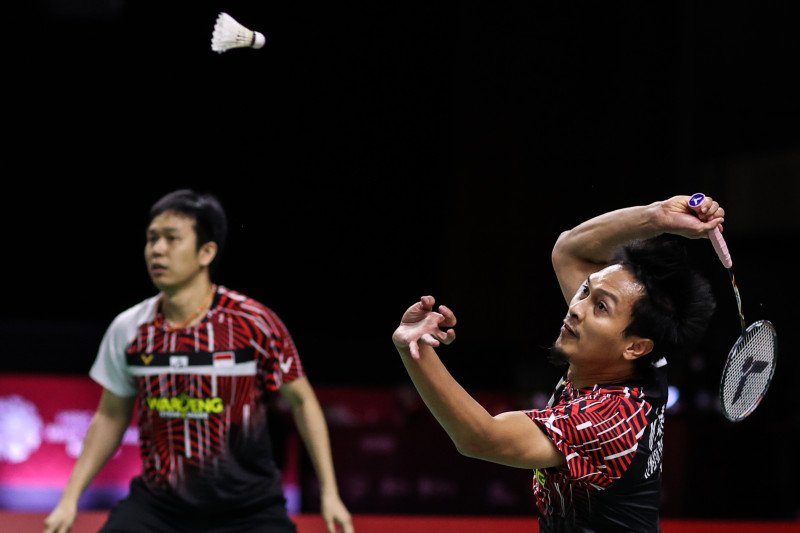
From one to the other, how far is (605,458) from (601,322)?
256 millimetres

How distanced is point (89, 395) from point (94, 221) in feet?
5.64

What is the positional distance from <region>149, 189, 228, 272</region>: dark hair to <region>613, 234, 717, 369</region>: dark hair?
164 cm

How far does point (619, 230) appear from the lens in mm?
2289

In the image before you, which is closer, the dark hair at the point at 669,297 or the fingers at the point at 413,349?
the fingers at the point at 413,349

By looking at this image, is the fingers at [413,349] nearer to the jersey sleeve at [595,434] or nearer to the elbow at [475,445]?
the elbow at [475,445]

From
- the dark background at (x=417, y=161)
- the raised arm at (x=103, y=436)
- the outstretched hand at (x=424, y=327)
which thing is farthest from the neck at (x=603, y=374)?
the dark background at (x=417, y=161)

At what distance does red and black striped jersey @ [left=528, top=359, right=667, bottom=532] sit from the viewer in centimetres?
192

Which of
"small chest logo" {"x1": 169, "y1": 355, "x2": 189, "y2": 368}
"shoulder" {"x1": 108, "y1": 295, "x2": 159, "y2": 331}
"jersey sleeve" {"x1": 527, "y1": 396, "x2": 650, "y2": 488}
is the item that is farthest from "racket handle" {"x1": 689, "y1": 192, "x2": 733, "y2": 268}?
"shoulder" {"x1": 108, "y1": 295, "x2": 159, "y2": 331}

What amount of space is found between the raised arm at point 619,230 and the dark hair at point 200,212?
133cm

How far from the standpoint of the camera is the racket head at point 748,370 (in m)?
2.12

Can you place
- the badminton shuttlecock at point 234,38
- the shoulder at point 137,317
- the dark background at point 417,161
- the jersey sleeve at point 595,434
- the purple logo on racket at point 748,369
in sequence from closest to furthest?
1. the jersey sleeve at point 595,434
2. the purple logo on racket at point 748,369
3. the badminton shuttlecock at point 234,38
4. the shoulder at point 137,317
5. the dark background at point 417,161

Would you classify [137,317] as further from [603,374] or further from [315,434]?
[603,374]

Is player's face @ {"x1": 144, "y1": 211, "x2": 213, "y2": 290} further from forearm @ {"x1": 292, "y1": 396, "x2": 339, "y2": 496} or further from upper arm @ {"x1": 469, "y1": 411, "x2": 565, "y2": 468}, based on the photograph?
upper arm @ {"x1": 469, "y1": 411, "x2": 565, "y2": 468}

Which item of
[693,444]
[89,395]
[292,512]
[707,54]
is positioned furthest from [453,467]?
[707,54]
